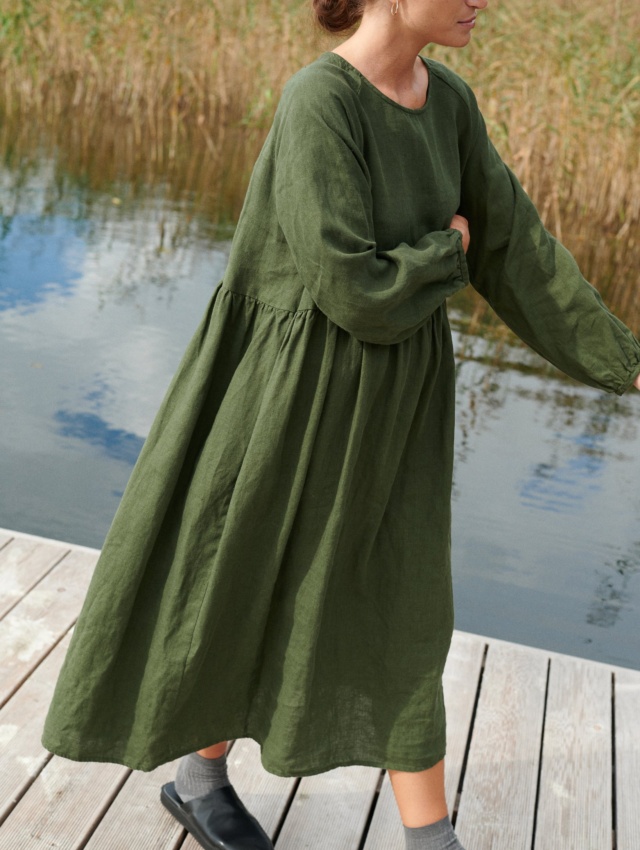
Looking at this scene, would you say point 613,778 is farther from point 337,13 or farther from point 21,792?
point 337,13

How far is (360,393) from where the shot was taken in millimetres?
1446

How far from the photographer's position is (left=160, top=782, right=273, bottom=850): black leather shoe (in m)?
1.70

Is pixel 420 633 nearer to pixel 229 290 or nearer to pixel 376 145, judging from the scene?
pixel 229 290

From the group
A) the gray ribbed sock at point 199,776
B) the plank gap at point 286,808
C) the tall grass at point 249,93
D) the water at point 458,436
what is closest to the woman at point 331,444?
the gray ribbed sock at point 199,776

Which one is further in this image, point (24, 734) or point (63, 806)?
point (24, 734)

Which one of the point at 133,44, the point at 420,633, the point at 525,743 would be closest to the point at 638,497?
the point at 525,743

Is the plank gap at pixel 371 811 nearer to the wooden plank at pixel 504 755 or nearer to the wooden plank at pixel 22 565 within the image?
the wooden plank at pixel 504 755

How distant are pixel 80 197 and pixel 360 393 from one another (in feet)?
17.4

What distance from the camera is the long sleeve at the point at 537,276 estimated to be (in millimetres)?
1589

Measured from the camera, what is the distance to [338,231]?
4.37 ft

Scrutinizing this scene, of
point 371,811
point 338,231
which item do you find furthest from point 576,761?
point 338,231

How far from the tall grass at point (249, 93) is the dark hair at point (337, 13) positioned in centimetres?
403

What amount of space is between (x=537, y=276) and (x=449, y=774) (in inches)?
34.5

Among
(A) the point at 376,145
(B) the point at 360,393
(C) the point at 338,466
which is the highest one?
(A) the point at 376,145
